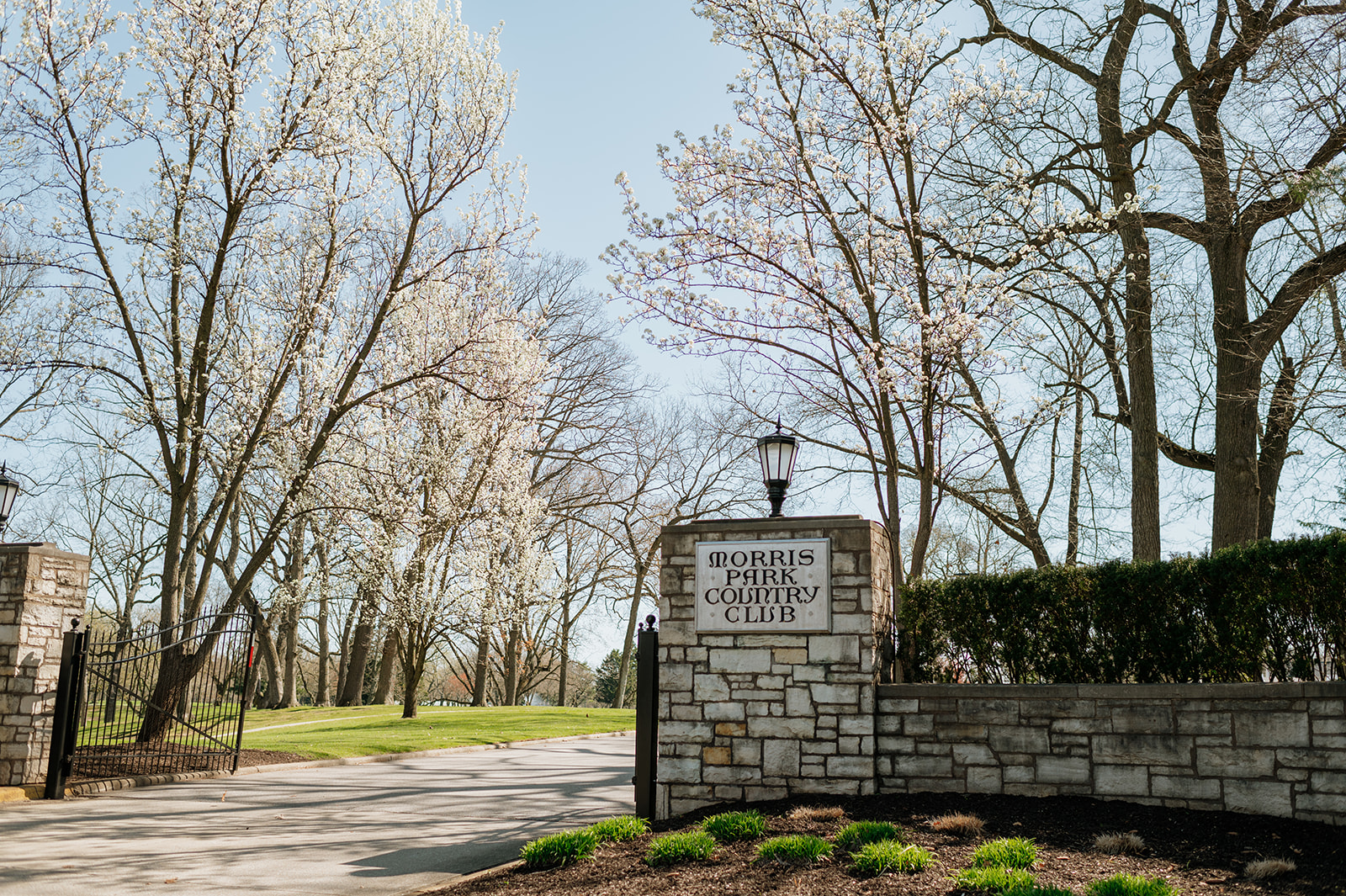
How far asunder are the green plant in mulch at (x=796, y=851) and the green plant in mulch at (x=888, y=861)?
25cm

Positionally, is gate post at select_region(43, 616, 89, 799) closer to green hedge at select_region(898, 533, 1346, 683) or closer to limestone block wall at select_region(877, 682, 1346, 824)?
limestone block wall at select_region(877, 682, 1346, 824)

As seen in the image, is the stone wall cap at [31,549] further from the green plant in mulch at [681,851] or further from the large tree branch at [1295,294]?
the large tree branch at [1295,294]

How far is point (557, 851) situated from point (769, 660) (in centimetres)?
215

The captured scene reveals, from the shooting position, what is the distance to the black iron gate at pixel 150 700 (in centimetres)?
960

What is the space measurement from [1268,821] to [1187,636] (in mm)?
1227

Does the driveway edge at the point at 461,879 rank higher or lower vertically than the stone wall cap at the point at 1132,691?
lower

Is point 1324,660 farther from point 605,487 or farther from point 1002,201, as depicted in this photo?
point 605,487

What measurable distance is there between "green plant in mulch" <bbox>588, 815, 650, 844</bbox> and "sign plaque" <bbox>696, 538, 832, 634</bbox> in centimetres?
152

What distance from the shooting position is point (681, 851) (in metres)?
5.70

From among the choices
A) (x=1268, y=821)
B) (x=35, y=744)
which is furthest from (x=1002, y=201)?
(x=35, y=744)

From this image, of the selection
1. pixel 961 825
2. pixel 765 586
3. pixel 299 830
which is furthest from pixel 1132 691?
pixel 299 830

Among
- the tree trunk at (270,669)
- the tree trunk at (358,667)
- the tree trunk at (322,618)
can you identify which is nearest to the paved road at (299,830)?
the tree trunk at (322,618)

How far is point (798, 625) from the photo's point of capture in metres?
7.16

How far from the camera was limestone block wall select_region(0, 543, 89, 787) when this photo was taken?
917 cm
